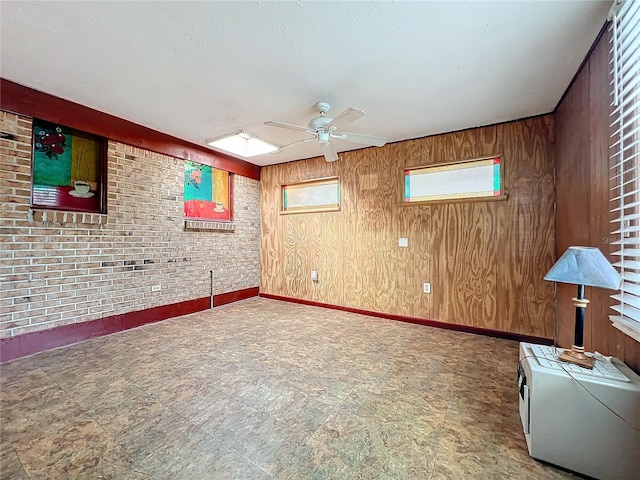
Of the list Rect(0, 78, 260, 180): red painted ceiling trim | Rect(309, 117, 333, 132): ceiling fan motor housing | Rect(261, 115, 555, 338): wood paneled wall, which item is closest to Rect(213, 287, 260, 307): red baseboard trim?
Rect(261, 115, 555, 338): wood paneled wall

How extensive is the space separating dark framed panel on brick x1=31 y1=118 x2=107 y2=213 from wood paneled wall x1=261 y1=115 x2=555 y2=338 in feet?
8.72

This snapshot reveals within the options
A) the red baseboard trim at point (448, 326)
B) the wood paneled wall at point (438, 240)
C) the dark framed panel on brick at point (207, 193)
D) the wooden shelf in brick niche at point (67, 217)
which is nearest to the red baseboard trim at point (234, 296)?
the wood paneled wall at point (438, 240)

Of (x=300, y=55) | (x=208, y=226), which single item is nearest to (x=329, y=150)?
(x=300, y=55)

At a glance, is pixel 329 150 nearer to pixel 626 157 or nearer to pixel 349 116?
pixel 349 116

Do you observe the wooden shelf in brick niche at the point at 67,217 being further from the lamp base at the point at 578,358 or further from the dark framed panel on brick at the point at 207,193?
the lamp base at the point at 578,358

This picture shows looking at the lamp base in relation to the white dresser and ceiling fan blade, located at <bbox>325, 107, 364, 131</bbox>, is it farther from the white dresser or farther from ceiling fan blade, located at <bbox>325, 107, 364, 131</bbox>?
ceiling fan blade, located at <bbox>325, 107, 364, 131</bbox>

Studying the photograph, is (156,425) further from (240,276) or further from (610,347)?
(240,276)

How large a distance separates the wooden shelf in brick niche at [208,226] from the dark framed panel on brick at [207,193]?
105mm

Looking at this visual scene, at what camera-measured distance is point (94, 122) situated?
9.76ft

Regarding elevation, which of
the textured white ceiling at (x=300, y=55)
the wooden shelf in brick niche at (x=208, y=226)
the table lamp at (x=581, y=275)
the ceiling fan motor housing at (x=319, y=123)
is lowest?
the table lamp at (x=581, y=275)

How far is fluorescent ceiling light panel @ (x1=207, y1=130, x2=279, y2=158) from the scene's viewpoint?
369cm

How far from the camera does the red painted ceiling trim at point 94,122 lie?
246 cm

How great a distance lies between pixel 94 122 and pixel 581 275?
4.42m

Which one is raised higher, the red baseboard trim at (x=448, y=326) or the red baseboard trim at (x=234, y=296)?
the red baseboard trim at (x=234, y=296)
